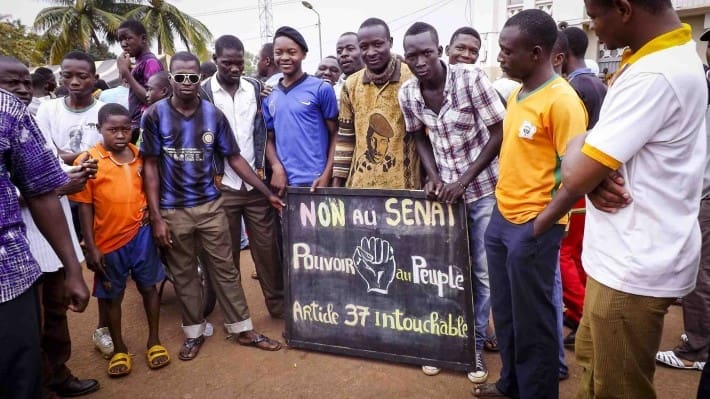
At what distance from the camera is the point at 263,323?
3928 mm

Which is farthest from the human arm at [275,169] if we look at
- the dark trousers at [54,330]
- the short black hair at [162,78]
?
the dark trousers at [54,330]

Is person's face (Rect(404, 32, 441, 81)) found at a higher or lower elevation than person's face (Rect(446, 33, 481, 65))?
lower

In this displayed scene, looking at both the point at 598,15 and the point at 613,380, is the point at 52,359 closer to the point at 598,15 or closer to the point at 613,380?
the point at 613,380

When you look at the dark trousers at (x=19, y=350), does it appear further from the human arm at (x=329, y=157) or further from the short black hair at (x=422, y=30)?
the short black hair at (x=422, y=30)

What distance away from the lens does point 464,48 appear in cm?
423

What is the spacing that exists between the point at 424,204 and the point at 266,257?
151cm

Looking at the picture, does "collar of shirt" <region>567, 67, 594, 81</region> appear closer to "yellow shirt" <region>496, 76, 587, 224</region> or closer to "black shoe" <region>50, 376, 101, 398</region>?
"yellow shirt" <region>496, 76, 587, 224</region>

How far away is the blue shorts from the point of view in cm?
315

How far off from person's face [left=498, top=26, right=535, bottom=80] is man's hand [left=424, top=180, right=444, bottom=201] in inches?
32.8

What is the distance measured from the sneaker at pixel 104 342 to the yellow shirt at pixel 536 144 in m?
2.95

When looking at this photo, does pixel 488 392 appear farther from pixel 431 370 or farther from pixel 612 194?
pixel 612 194

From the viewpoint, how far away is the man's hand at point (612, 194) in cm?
156

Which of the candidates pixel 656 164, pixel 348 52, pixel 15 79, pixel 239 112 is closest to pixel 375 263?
pixel 239 112

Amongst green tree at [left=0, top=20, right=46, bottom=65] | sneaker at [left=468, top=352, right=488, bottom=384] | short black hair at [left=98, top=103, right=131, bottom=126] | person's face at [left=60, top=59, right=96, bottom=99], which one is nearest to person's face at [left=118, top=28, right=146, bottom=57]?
person's face at [left=60, top=59, right=96, bottom=99]
